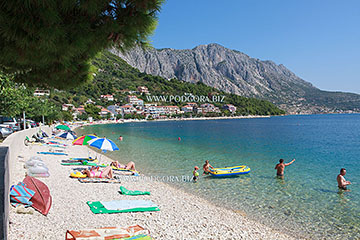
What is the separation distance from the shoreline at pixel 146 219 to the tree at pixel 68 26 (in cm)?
392

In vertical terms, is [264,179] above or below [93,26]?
below

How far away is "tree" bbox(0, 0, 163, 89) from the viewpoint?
256 cm

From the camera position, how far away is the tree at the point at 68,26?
2.56 m

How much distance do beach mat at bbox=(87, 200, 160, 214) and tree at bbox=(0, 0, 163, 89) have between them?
16.6 ft

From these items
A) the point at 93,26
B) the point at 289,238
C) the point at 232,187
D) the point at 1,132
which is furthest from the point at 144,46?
the point at 1,132

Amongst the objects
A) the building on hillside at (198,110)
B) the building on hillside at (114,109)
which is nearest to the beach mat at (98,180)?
the building on hillside at (114,109)

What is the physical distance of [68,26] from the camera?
9.73ft

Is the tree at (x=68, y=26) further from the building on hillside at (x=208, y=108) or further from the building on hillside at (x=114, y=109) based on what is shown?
Result: the building on hillside at (x=208, y=108)

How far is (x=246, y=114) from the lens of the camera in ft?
574

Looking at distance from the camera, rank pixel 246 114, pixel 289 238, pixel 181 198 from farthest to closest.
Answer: pixel 246 114
pixel 181 198
pixel 289 238

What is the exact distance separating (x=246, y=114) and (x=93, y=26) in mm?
178109

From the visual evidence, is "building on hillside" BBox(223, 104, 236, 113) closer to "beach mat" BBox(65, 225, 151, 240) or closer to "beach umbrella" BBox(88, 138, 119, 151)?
"beach umbrella" BBox(88, 138, 119, 151)

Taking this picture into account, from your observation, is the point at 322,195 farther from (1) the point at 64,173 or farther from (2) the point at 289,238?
(1) the point at 64,173

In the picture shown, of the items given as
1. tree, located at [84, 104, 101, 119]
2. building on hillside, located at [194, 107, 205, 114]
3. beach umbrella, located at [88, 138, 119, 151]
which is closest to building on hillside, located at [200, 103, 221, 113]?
building on hillside, located at [194, 107, 205, 114]
